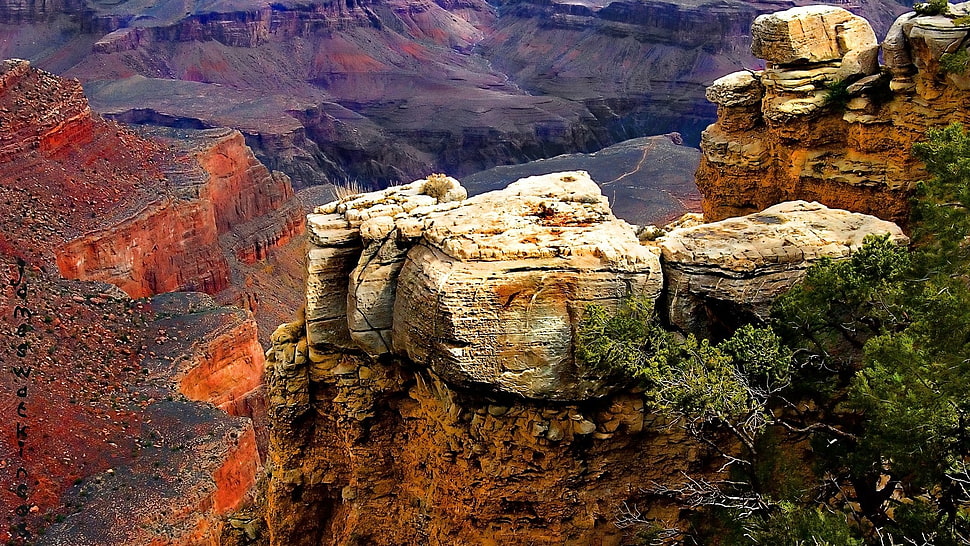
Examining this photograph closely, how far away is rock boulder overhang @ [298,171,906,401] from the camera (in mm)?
11750

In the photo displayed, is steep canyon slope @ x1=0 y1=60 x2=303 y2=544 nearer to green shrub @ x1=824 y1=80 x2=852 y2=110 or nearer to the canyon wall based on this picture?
the canyon wall

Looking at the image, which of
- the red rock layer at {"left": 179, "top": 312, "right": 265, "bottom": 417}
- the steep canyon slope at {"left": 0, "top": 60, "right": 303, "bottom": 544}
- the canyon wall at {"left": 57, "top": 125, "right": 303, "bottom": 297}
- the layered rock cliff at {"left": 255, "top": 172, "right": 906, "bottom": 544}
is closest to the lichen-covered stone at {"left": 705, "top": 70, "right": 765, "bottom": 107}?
the layered rock cliff at {"left": 255, "top": 172, "right": 906, "bottom": 544}

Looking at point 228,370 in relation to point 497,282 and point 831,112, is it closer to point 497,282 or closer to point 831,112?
point 831,112

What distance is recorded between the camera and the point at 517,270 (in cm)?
1170

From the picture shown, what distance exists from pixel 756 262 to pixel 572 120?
10548 cm

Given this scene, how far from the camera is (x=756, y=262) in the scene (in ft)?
41.3

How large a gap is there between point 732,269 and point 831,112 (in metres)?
11.1

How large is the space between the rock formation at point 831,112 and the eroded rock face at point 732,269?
24.4 feet

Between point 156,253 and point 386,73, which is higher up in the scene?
point 156,253

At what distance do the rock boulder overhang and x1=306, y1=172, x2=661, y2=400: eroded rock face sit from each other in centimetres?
2

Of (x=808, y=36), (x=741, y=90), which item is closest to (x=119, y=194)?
(x=741, y=90)

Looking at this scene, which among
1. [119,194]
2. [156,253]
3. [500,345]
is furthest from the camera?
[119,194]

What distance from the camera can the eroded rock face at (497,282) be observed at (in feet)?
38.4

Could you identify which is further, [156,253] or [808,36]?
[156,253]
